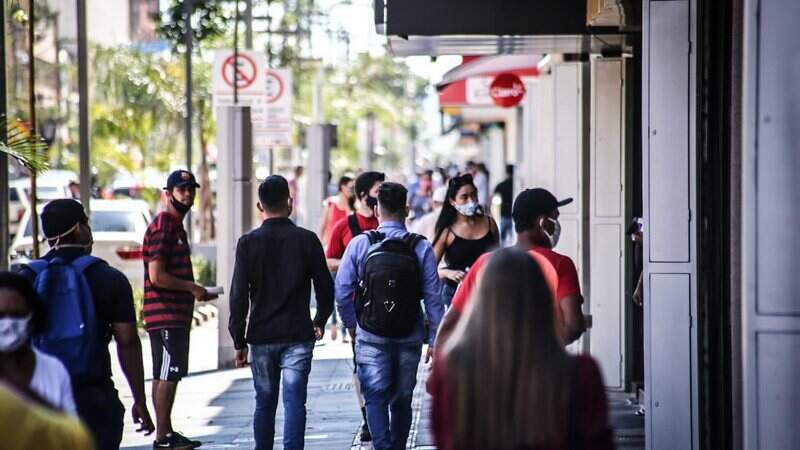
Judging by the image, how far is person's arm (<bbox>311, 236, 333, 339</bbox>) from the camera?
332 inches

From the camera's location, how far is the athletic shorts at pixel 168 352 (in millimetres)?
9758

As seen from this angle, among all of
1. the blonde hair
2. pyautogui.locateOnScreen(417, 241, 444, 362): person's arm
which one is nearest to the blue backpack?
pyautogui.locateOnScreen(417, 241, 444, 362): person's arm

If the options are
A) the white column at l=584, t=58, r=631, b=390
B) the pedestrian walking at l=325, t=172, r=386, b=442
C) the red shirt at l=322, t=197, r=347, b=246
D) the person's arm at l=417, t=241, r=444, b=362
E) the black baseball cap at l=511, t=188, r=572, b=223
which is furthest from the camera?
the red shirt at l=322, t=197, r=347, b=246

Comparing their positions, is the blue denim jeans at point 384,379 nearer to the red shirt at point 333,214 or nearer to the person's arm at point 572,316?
the person's arm at point 572,316

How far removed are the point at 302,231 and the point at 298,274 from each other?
0.26m

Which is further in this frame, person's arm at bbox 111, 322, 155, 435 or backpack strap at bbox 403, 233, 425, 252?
backpack strap at bbox 403, 233, 425, 252

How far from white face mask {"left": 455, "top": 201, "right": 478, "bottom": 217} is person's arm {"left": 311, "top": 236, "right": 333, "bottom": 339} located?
2200 millimetres

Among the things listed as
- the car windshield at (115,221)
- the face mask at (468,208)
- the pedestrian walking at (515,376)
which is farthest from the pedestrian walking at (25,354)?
the car windshield at (115,221)

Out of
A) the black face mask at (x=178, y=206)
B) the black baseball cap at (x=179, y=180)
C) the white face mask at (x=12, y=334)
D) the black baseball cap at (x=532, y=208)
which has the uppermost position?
the black baseball cap at (x=179, y=180)

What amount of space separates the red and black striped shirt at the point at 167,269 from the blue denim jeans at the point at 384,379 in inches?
72.1

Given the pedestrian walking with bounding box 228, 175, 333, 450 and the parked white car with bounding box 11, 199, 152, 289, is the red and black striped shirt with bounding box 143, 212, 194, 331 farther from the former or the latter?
the parked white car with bounding box 11, 199, 152, 289

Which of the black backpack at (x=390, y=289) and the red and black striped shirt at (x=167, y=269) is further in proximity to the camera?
the red and black striped shirt at (x=167, y=269)

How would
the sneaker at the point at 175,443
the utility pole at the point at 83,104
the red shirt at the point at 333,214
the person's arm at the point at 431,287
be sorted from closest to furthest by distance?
the person's arm at the point at 431,287 → the sneaker at the point at 175,443 → the utility pole at the point at 83,104 → the red shirt at the point at 333,214

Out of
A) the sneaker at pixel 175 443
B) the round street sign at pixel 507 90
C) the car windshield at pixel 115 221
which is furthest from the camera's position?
the car windshield at pixel 115 221
